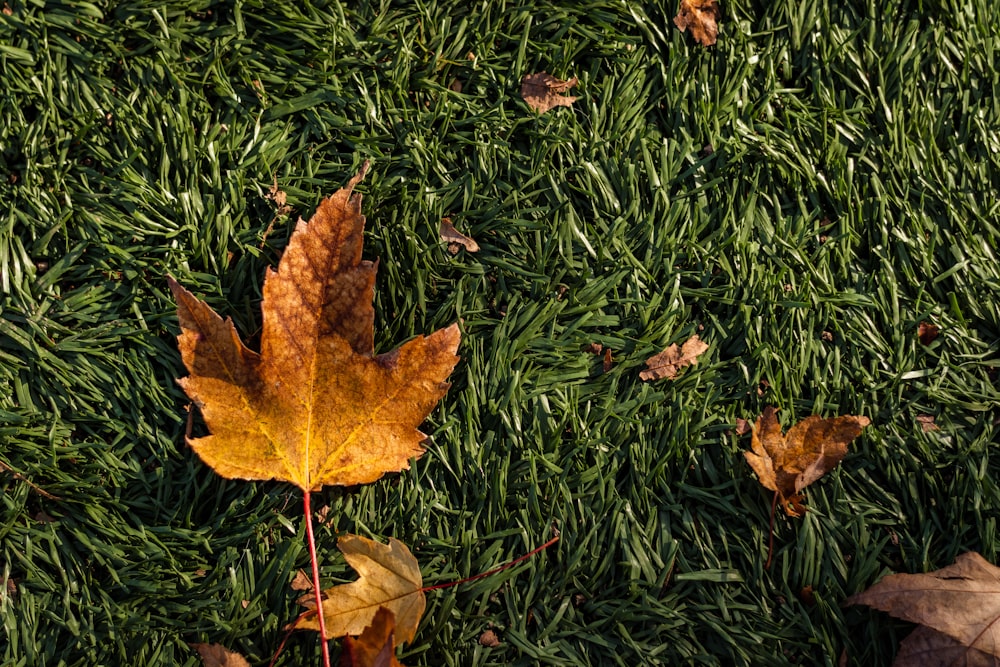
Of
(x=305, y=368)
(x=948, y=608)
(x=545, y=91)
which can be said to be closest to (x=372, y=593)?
(x=305, y=368)

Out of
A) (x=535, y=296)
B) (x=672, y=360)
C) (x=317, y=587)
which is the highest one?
(x=535, y=296)

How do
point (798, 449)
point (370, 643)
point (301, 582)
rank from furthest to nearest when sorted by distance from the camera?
point (798, 449), point (301, 582), point (370, 643)

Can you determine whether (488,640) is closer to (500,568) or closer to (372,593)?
(500,568)

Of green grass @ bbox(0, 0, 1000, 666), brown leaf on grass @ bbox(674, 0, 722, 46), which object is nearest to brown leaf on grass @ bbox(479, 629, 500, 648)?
green grass @ bbox(0, 0, 1000, 666)

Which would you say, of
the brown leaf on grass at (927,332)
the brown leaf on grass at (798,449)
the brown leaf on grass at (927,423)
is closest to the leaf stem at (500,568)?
the brown leaf on grass at (798,449)

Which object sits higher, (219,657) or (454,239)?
(454,239)

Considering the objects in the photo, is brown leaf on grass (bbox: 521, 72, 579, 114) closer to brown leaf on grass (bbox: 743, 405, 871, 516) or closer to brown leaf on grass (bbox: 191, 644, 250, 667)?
brown leaf on grass (bbox: 743, 405, 871, 516)

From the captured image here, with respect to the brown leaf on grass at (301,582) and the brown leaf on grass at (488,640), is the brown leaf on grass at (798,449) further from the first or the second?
the brown leaf on grass at (301,582)
